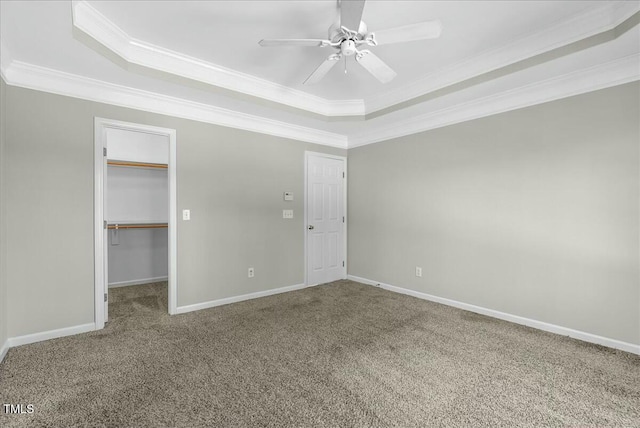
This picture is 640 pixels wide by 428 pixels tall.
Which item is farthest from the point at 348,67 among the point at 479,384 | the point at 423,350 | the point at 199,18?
the point at 479,384

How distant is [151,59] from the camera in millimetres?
2854

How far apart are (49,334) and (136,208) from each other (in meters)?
2.46

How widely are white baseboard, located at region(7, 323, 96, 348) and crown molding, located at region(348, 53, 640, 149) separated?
14.6 feet

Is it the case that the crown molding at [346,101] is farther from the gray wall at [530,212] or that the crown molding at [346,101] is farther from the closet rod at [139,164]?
the closet rod at [139,164]

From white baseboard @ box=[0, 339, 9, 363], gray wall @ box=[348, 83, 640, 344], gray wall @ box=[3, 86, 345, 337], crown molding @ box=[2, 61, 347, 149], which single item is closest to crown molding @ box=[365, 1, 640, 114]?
gray wall @ box=[348, 83, 640, 344]

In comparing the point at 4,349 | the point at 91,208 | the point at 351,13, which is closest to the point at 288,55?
the point at 351,13

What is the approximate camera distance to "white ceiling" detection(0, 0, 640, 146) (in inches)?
88.4

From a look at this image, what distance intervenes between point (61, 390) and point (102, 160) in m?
2.09

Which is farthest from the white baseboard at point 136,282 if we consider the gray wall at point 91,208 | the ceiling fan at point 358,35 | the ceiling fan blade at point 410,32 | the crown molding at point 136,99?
the ceiling fan blade at point 410,32

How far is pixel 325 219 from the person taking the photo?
495cm

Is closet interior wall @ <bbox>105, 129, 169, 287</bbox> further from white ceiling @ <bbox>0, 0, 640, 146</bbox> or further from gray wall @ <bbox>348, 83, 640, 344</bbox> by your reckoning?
gray wall @ <bbox>348, 83, 640, 344</bbox>

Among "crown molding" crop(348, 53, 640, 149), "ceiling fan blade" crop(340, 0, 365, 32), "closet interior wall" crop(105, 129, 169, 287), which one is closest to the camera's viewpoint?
"ceiling fan blade" crop(340, 0, 365, 32)

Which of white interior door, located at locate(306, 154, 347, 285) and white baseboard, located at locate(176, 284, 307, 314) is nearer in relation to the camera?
white baseboard, located at locate(176, 284, 307, 314)

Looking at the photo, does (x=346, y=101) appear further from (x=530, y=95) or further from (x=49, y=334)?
(x=49, y=334)
